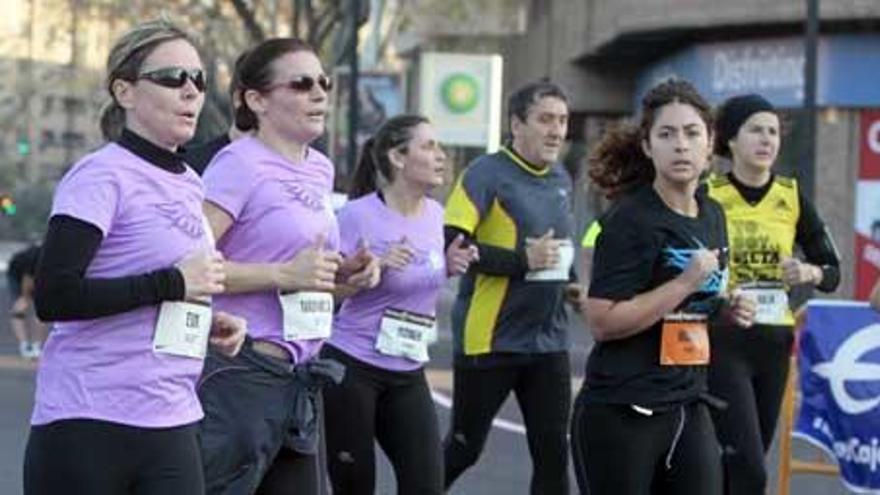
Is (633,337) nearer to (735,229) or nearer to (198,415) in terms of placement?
(198,415)

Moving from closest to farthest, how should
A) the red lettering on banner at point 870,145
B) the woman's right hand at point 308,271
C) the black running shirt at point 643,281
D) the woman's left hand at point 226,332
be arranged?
the woman's left hand at point 226,332, the woman's right hand at point 308,271, the black running shirt at point 643,281, the red lettering on banner at point 870,145

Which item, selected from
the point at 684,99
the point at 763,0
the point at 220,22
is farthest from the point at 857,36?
the point at 684,99

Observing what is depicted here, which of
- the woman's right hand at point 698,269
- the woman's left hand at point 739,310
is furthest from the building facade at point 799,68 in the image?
the woman's right hand at point 698,269

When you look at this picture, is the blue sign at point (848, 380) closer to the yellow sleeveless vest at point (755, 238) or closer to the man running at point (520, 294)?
the yellow sleeveless vest at point (755, 238)

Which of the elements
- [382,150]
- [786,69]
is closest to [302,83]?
[382,150]

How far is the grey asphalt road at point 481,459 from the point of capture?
1035 cm

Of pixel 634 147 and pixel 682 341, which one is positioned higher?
pixel 634 147

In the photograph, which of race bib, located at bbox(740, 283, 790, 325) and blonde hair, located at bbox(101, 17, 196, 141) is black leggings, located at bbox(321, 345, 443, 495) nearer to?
race bib, located at bbox(740, 283, 790, 325)

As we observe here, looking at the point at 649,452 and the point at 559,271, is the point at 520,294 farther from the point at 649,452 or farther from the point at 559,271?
the point at 649,452

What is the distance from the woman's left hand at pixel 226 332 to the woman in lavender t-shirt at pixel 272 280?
33 cm

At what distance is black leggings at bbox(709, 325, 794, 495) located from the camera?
24.6ft

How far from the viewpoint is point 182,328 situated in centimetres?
477

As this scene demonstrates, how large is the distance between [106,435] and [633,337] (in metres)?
1.84

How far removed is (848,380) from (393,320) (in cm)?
293
